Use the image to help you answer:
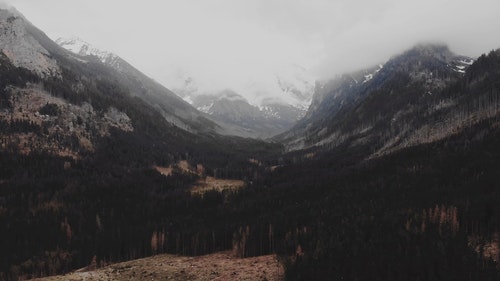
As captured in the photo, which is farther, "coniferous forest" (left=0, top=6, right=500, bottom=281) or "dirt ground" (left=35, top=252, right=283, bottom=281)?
"dirt ground" (left=35, top=252, right=283, bottom=281)

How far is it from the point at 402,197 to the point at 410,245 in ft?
209

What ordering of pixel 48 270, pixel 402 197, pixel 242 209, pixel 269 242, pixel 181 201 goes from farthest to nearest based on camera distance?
pixel 181 201 → pixel 242 209 → pixel 402 197 → pixel 48 270 → pixel 269 242

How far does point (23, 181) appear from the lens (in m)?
195

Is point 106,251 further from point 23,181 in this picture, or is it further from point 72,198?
point 23,181

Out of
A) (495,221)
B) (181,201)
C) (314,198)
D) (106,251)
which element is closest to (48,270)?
(106,251)

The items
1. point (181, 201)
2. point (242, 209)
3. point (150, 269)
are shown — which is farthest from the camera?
point (181, 201)

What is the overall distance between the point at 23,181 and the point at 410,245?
192368mm

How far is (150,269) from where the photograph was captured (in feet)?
241

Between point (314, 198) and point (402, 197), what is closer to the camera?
point (402, 197)

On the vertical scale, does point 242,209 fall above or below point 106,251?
above

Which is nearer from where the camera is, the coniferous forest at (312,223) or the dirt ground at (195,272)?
the coniferous forest at (312,223)

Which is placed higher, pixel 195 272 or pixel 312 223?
pixel 312 223

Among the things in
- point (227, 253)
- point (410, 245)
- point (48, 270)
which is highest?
point (410, 245)

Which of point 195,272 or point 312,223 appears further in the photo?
point 312,223
